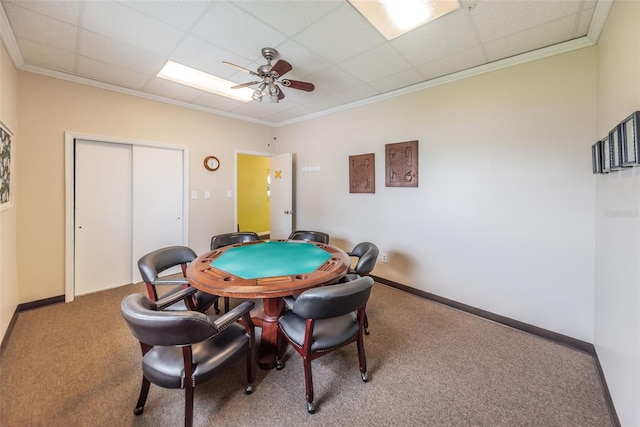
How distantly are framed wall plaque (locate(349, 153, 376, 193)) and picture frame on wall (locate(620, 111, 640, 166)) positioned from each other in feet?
7.86

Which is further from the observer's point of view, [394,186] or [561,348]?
[394,186]

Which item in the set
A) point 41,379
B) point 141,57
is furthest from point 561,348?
point 141,57

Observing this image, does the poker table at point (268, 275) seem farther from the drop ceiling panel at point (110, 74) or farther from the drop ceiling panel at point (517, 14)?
the drop ceiling panel at point (110, 74)

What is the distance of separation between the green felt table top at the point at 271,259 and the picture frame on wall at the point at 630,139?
196cm

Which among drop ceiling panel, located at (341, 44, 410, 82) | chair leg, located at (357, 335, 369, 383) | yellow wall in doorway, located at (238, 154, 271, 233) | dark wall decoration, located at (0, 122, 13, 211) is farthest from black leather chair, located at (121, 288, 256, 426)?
yellow wall in doorway, located at (238, 154, 271, 233)

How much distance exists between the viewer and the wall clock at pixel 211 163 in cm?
417

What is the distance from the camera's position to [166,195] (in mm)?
3857

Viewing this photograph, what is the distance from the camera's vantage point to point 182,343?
1256 millimetres

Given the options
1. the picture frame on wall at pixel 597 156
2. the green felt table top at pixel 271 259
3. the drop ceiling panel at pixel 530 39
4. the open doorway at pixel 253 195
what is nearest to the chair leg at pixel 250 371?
the green felt table top at pixel 271 259

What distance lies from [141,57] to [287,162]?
2503 mm

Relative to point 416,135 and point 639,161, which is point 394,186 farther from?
point 639,161

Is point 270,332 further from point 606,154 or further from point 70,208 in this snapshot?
point 70,208

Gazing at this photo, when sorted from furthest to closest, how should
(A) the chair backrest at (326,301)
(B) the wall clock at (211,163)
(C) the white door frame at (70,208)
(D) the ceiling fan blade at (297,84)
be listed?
(B) the wall clock at (211,163)
(C) the white door frame at (70,208)
(D) the ceiling fan blade at (297,84)
(A) the chair backrest at (326,301)

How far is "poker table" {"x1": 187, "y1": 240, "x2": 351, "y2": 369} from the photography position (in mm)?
1688
